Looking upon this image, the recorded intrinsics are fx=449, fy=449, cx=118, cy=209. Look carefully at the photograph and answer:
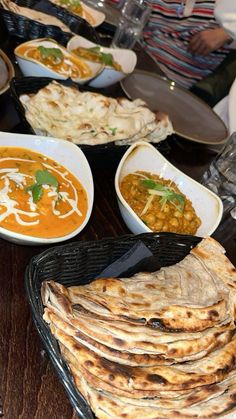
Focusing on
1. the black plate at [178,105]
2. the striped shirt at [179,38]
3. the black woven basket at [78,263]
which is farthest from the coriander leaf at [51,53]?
the striped shirt at [179,38]

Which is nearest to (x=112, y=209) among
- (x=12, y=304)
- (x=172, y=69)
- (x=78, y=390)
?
(x=12, y=304)

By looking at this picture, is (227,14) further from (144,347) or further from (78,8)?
(144,347)

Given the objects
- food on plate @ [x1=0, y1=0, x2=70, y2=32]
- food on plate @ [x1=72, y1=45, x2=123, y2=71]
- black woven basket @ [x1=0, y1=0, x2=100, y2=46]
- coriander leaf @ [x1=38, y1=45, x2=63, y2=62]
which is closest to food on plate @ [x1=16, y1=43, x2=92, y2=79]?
coriander leaf @ [x1=38, y1=45, x2=63, y2=62]

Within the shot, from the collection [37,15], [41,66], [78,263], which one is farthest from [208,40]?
[78,263]

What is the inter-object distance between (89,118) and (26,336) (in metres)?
1.26

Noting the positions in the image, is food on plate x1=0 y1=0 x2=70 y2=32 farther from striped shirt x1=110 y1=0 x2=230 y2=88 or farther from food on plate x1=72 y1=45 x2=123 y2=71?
striped shirt x1=110 y1=0 x2=230 y2=88

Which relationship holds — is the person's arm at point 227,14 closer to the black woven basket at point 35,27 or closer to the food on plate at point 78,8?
the food on plate at point 78,8

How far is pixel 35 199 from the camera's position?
72.9 inches

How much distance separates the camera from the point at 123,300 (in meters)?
1.49

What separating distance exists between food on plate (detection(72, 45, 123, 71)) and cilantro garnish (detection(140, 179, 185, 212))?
122 cm

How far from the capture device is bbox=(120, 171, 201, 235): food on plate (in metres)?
2.11

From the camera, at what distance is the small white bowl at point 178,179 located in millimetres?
2256

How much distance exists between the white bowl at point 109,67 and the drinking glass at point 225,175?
0.93m

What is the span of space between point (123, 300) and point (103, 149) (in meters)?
0.98
